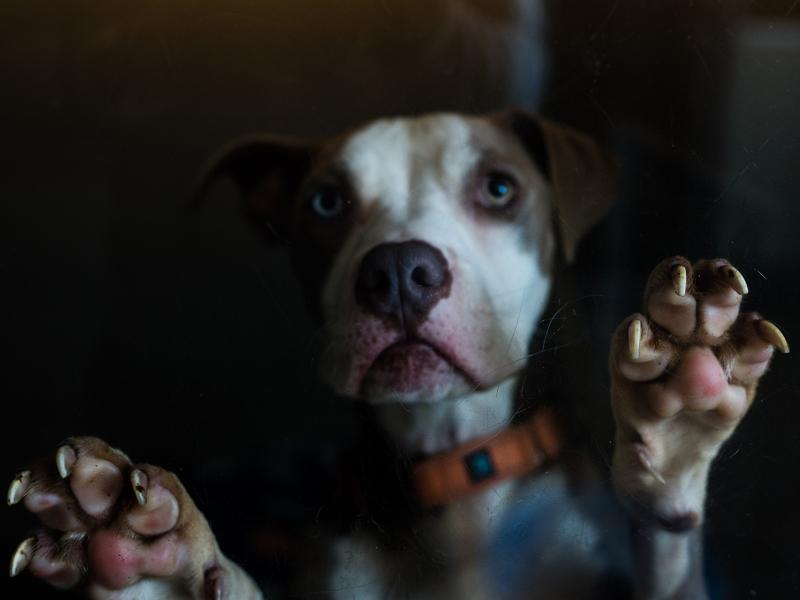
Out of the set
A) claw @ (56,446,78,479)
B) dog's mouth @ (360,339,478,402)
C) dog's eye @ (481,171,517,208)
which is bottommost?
claw @ (56,446,78,479)

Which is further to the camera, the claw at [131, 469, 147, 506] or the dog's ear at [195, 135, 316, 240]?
the dog's ear at [195, 135, 316, 240]

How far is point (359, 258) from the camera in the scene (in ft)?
2.39

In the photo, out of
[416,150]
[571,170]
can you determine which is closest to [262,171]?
[416,150]

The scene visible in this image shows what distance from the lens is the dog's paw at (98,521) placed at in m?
0.64

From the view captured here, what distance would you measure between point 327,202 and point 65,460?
1.05ft

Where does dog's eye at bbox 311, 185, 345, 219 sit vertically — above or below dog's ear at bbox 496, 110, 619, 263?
below

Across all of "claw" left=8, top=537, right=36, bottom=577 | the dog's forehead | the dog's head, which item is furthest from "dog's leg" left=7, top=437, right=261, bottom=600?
the dog's forehead

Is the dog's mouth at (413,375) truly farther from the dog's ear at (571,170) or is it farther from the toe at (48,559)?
the toe at (48,559)

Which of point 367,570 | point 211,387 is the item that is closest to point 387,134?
point 211,387

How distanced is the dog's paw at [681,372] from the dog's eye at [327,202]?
0.28 metres

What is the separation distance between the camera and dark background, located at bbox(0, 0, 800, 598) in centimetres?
73

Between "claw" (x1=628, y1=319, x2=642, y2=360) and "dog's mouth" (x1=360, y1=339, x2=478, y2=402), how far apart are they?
143 mm

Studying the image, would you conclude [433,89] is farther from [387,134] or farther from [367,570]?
[367,570]

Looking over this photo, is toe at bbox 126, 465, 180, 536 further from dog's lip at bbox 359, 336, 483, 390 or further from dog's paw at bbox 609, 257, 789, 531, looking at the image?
dog's paw at bbox 609, 257, 789, 531
